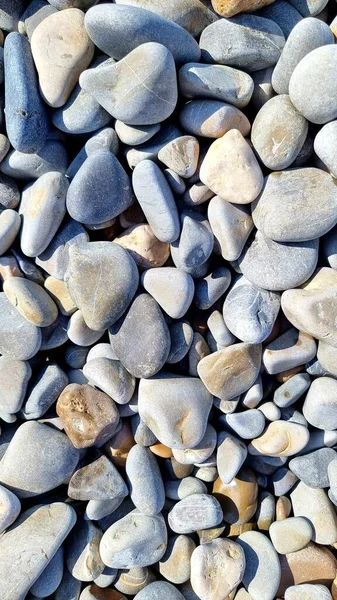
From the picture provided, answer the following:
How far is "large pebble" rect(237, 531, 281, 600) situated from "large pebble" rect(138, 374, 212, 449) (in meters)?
0.34

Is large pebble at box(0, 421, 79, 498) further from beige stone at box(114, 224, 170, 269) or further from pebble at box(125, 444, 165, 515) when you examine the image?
beige stone at box(114, 224, 170, 269)

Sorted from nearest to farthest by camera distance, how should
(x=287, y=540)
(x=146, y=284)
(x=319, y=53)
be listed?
(x=319, y=53) → (x=146, y=284) → (x=287, y=540)

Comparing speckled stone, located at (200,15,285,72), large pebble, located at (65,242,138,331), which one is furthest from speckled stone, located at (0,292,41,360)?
speckled stone, located at (200,15,285,72)

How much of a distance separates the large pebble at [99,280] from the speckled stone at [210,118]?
0.33 m

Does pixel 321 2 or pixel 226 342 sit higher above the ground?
pixel 321 2

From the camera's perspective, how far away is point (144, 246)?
113 centimetres

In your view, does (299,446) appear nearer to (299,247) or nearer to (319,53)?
(299,247)

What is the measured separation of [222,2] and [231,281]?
0.64 metres

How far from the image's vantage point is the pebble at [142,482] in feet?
3.87

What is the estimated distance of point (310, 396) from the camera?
1221 millimetres

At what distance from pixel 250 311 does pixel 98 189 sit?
448 millimetres

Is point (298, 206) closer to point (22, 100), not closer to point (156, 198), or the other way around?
point (156, 198)

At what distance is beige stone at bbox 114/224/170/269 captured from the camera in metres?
1.13

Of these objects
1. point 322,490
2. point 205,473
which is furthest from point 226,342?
point 322,490
